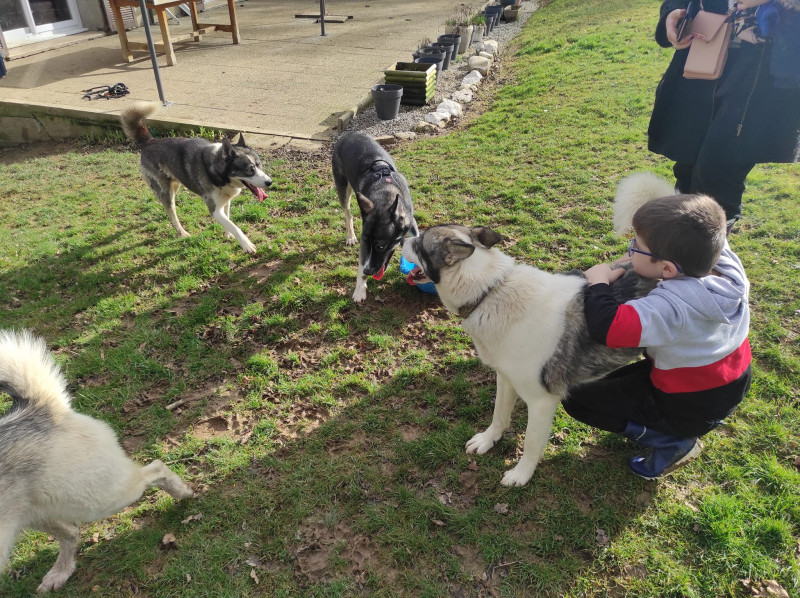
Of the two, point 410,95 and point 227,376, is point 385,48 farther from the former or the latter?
point 227,376

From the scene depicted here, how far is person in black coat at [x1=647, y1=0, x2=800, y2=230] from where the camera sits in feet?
9.07

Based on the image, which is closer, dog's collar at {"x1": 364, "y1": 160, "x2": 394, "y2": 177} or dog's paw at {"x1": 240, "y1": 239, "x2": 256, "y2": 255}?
dog's collar at {"x1": 364, "y1": 160, "x2": 394, "y2": 177}

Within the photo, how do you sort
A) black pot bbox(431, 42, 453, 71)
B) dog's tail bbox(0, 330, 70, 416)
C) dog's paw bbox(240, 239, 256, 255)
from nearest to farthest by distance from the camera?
dog's tail bbox(0, 330, 70, 416)
dog's paw bbox(240, 239, 256, 255)
black pot bbox(431, 42, 453, 71)

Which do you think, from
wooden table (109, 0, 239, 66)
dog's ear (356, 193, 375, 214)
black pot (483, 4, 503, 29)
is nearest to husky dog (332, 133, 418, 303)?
dog's ear (356, 193, 375, 214)

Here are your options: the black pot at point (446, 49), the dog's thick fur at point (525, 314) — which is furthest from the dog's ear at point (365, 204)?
the black pot at point (446, 49)

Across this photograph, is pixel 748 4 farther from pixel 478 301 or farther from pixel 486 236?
pixel 478 301

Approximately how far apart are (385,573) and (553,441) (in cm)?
147

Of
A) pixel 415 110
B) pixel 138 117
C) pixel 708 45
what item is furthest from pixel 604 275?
pixel 415 110

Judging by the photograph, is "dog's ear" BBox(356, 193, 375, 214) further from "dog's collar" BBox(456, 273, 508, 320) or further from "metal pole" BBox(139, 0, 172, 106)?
"metal pole" BBox(139, 0, 172, 106)

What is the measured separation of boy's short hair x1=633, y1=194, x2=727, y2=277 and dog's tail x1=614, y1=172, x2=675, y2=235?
18.8 inches

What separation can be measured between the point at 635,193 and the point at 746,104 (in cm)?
110

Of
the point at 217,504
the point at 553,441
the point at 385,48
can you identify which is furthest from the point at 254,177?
the point at 385,48

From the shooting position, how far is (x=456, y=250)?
2.58m

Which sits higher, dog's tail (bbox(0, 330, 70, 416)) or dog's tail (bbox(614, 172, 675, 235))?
dog's tail (bbox(614, 172, 675, 235))
